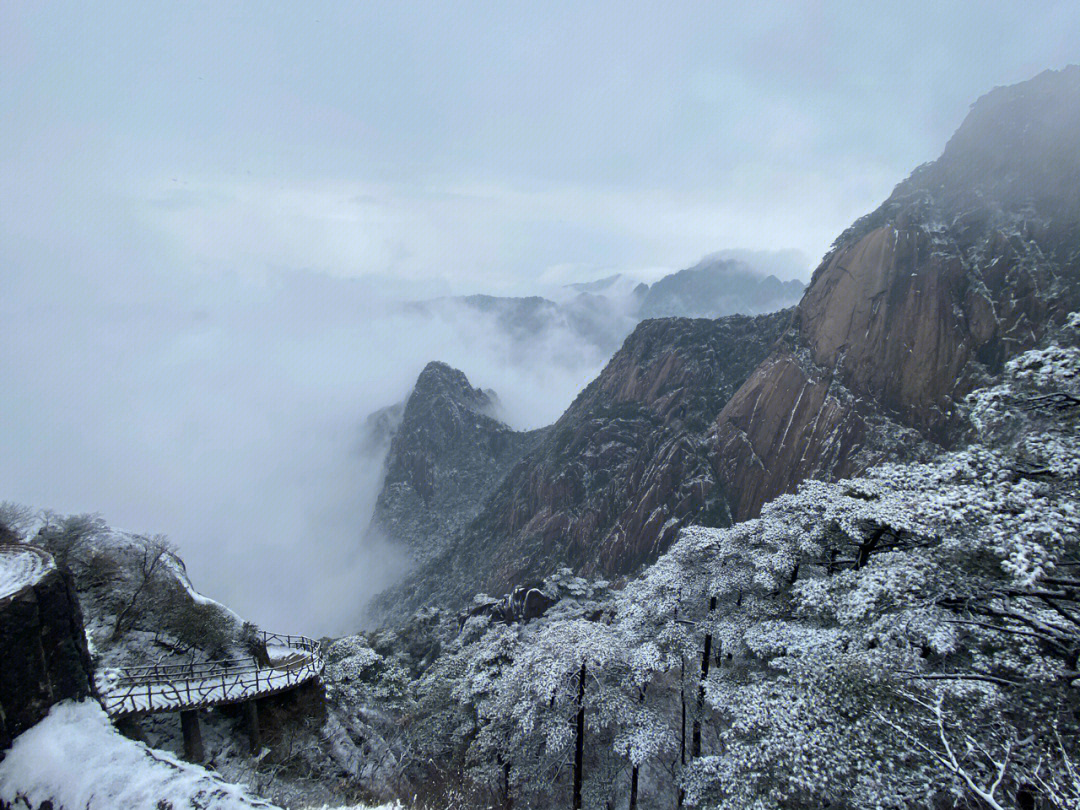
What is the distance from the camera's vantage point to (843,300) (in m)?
69.3

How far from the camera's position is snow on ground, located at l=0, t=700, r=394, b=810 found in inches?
418

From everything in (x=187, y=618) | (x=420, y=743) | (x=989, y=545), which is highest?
(x=989, y=545)

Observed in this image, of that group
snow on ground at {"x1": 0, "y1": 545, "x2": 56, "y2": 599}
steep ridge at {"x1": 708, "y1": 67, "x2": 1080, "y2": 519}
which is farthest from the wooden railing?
steep ridge at {"x1": 708, "y1": 67, "x2": 1080, "y2": 519}

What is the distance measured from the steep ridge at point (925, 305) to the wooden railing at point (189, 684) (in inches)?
2208

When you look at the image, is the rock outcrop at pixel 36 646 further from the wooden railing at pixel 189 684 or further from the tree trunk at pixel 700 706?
the tree trunk at pixel 700 706

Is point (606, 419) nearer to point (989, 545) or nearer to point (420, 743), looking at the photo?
point (420, 743)

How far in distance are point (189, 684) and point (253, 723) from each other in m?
3.44

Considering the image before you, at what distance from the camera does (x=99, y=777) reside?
11.3 meters

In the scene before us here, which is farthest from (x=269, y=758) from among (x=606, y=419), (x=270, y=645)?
(x=606, y=419)

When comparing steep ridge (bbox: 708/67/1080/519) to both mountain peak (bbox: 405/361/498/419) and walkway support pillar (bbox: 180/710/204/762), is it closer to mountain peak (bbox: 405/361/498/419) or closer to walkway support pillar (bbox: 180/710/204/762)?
walkway support pillar (bbox: 180/710/204/762)

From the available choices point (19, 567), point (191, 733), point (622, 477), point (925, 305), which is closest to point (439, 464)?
point (622, 477)

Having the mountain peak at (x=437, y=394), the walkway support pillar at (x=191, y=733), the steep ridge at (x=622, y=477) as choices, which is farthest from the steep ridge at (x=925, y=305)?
the mountain peak at (x=437, y=394)

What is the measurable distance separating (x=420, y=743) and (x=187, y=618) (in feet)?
49.4

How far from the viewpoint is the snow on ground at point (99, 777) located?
10.6 meters
